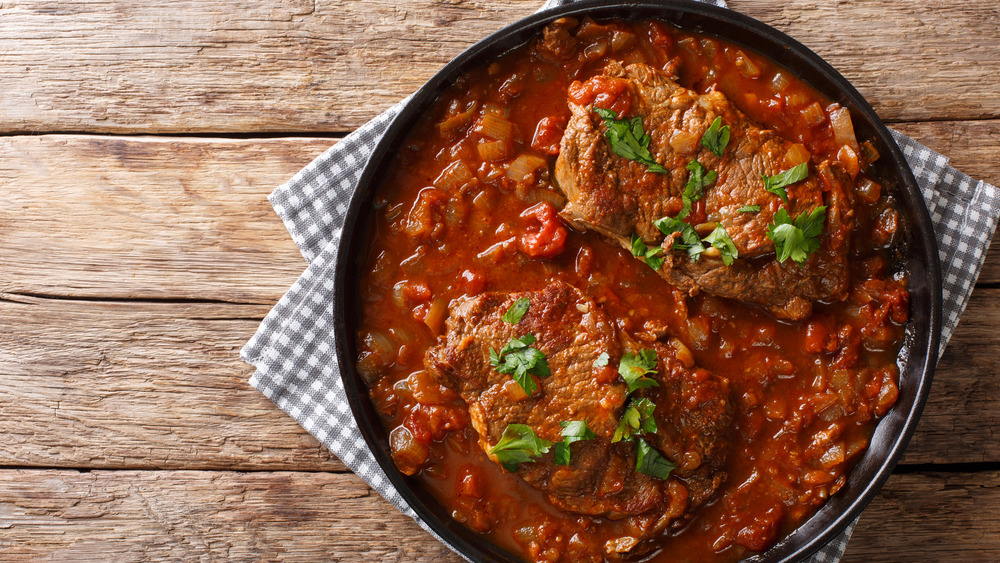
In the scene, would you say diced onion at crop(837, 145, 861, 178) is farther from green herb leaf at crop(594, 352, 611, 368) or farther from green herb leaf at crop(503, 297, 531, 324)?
green herb leaf at crop(503, 297, 531, 324)

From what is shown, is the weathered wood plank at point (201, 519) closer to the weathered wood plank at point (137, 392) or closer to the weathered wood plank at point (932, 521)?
the weathered wood plank at point (137, 392)

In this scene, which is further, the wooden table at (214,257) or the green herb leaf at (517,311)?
the wooden table at (214,257)

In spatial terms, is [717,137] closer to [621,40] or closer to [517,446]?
[621,40]

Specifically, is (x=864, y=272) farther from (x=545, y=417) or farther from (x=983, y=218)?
(x=545, y=417)

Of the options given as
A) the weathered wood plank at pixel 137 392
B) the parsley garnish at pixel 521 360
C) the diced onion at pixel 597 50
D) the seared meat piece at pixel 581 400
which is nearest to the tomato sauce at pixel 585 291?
the diced onion at pixel 597 50

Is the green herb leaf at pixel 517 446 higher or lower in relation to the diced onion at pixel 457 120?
lower

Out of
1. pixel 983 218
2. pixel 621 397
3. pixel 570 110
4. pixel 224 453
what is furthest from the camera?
pixel 224 453

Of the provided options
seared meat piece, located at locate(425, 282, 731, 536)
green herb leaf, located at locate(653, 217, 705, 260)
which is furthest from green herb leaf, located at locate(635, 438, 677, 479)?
green herb leaf, located at locate(653, 217, 705, 260)

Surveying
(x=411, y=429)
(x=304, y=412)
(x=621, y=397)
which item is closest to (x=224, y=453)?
(x=304, y=412)
